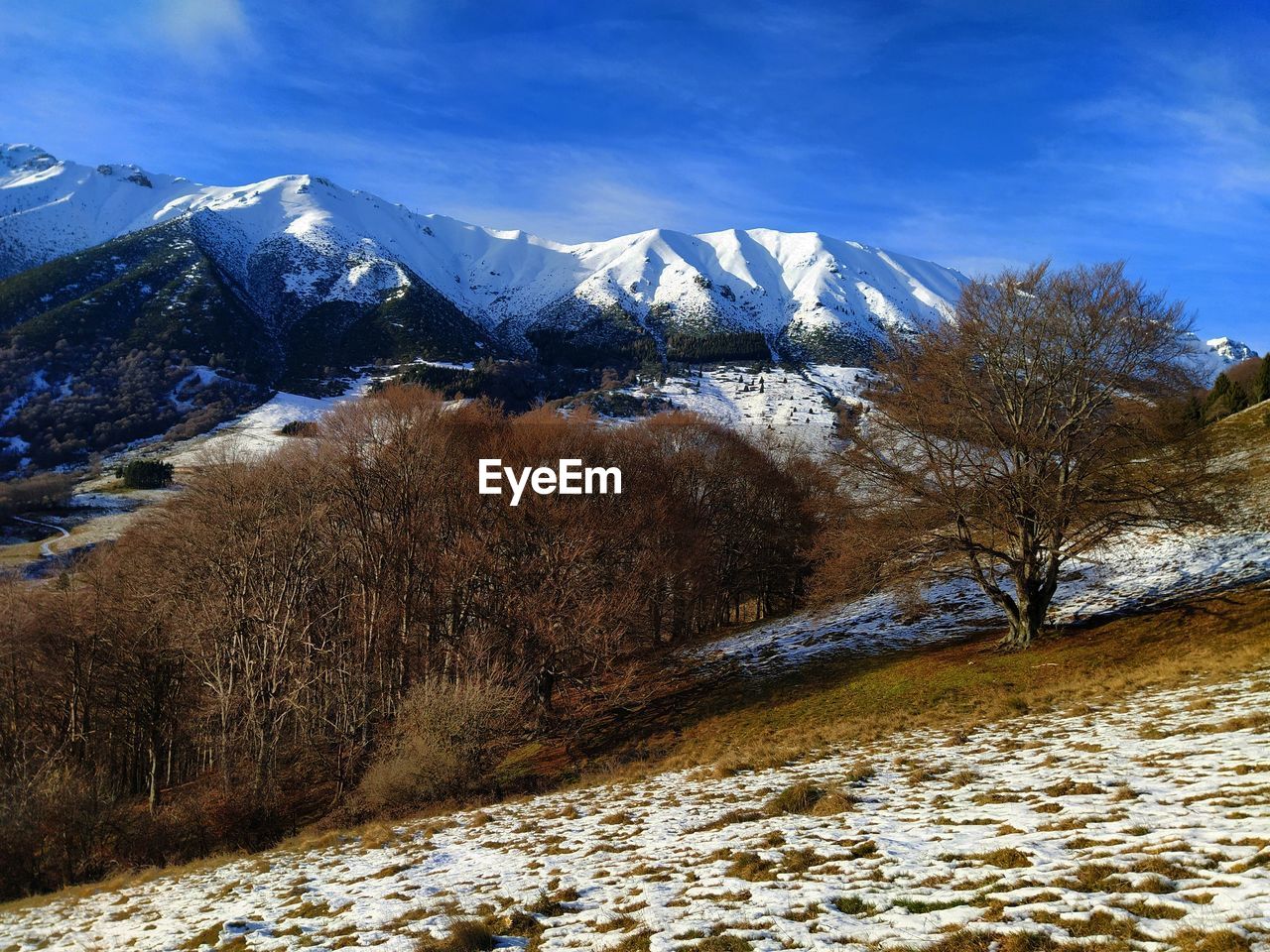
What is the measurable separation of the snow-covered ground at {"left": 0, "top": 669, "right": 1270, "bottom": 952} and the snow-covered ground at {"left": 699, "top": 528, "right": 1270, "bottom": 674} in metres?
9.59

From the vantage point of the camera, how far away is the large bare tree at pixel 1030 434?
63.8 ft

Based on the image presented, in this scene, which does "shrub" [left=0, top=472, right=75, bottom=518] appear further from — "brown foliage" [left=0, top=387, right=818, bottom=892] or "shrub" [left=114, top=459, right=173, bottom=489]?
"brown foliage" [left=0, top=387, right=818, bottom=892]

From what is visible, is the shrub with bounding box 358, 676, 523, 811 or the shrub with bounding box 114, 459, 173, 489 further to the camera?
the shrub with bounding box 114, 459, 173, 489

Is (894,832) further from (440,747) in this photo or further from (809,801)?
(440,747)

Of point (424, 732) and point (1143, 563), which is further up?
point (1143, 563)

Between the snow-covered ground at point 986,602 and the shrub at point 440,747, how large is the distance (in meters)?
13.0

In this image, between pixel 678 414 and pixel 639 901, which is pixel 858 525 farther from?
pixel 678 414

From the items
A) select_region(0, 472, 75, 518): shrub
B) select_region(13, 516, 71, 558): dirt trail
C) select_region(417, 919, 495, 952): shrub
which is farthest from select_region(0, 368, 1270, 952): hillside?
select_region(0, 472, 75, 518): shrub

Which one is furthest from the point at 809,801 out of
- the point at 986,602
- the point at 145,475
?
the point at 145,475

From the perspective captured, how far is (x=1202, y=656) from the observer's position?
662 inches

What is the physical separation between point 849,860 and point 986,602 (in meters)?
24.3

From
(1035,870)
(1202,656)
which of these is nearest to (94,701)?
(1035,870)

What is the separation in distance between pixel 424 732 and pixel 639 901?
14903 millimetres

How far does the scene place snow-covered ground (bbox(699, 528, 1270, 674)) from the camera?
22547mm
